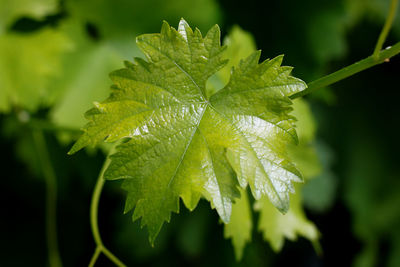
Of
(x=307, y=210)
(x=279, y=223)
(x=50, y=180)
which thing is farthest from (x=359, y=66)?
(x=307, y=210)

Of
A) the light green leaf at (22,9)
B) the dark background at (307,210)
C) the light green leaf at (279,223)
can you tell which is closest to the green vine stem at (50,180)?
the dark background at (307,210)

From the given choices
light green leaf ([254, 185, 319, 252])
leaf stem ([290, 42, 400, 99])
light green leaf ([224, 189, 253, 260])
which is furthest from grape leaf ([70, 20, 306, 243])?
light green leaf ([254, 185, 319, 252])

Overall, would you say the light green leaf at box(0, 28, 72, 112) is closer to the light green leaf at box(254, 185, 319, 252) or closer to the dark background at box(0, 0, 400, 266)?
the dark background at box(0, 0, 400, 266)

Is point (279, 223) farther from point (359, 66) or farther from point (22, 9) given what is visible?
point (22, 9)

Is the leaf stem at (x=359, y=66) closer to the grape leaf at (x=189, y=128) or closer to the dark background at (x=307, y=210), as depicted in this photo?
the grape leaf at (x=189, y=128)

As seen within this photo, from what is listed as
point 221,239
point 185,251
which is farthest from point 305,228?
point 185,251
